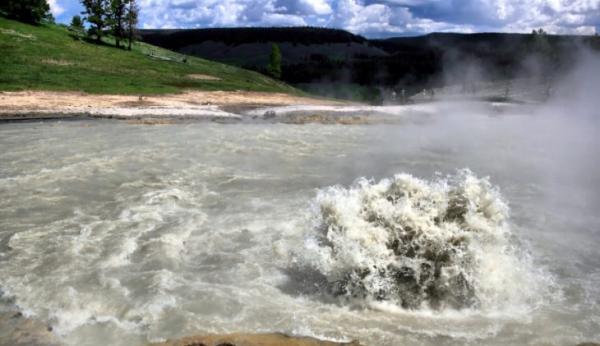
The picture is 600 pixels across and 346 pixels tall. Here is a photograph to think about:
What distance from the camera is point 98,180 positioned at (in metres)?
13.6

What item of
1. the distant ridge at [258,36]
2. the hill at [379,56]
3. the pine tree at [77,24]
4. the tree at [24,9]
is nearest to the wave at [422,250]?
the hill at [379,56]

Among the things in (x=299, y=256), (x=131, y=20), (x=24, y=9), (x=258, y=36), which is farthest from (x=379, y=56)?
(x=299, y=256)

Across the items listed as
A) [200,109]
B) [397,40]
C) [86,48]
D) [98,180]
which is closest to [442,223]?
[98,180]

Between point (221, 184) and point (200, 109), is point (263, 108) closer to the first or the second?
point (200, 109)

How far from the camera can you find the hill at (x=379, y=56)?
159ft

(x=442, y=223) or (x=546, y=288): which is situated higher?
(x=442, y=223)

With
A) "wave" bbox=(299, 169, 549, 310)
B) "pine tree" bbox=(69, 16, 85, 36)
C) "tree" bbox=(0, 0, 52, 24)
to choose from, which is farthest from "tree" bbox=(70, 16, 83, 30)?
"wave" bbox=(299, 169, 549, 310)

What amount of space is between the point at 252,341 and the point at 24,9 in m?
52.7

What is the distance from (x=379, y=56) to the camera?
4232 inches

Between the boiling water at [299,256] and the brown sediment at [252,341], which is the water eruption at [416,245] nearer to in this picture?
the boiling water at [299,256]

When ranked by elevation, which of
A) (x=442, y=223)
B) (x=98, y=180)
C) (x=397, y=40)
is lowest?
(x=98, y=180)

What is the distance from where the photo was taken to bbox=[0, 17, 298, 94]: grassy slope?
115 feet

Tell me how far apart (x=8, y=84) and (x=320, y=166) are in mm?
22858

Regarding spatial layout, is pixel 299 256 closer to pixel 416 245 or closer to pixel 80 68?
pixel 416 245
